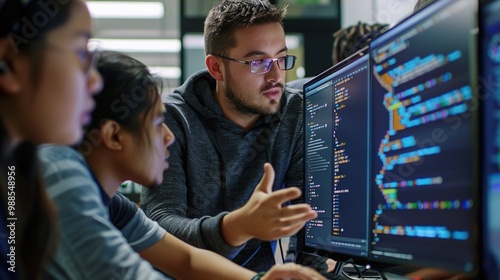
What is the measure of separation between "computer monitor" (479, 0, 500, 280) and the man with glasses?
0.86m

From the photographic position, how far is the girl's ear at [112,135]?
947 millimetres

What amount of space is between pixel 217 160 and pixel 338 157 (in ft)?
1.65

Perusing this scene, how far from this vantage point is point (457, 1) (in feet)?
2.39

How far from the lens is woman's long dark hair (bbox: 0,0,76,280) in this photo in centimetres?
62

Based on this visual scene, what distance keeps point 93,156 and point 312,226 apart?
58 cm

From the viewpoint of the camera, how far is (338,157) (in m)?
1.17

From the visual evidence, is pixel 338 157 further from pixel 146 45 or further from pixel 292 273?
pixel 146 45

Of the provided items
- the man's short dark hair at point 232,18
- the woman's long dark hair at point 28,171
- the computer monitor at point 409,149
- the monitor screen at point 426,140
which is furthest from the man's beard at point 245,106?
the woman's long dark hair at point 28,171

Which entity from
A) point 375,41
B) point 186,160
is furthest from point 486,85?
point 186,160

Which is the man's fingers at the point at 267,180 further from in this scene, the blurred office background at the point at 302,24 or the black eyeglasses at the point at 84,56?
the blurred office background at the point at 302,24

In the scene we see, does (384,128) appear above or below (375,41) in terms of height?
below

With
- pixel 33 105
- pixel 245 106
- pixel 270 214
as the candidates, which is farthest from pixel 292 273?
pixel 245 106

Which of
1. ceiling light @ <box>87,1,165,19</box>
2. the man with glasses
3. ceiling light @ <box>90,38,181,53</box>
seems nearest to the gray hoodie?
the man with glasses

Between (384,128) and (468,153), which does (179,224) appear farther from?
(468,153)
